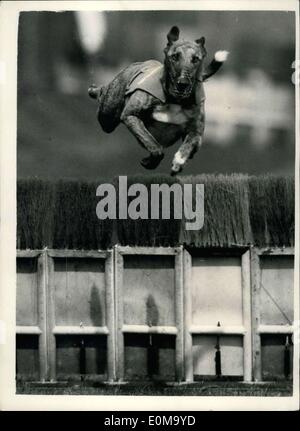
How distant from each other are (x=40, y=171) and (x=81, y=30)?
60 centimetres

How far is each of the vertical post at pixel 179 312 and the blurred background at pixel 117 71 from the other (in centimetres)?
38

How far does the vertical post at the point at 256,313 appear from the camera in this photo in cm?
582

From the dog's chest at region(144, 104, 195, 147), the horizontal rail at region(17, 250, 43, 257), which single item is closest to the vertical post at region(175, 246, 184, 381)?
the dog's chest at region(144, 104, 195, 147)

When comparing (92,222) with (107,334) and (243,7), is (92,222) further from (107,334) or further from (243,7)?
(243,7)

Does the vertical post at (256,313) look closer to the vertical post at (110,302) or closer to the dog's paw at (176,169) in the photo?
the dog's paw at (176,169)

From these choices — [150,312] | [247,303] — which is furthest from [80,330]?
[247,303]

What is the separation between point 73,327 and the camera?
586 centimetres

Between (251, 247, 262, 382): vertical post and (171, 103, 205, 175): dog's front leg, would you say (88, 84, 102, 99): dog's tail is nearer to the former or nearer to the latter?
(171, 103, 205, 175): dog's front leg

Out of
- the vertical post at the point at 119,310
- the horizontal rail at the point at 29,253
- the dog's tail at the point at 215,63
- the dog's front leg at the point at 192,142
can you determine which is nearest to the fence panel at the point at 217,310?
the vertical post at the point at 119,310

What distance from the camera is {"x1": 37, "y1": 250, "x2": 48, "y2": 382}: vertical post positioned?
231 inches

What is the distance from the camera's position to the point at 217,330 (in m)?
5.82

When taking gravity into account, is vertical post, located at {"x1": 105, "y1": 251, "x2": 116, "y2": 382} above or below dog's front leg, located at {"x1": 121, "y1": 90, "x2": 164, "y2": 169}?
below

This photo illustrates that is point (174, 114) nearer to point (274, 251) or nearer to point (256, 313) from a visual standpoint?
point (274, 251)

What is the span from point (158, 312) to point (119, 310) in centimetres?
16
